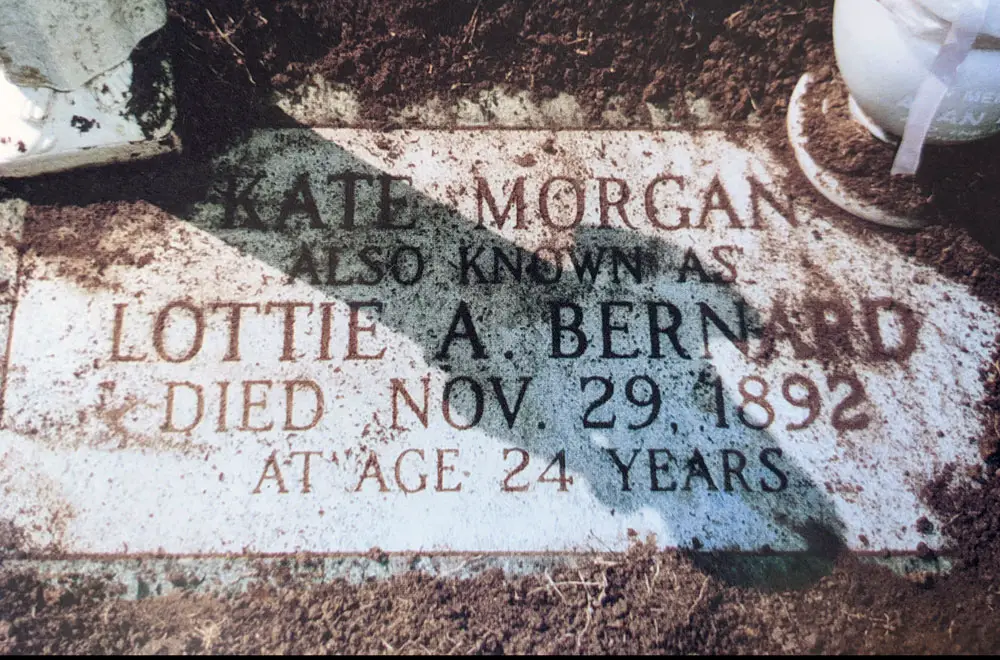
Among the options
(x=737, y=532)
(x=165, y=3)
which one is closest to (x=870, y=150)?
(x=737, y=532)

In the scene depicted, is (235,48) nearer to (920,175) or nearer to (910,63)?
(910,63)

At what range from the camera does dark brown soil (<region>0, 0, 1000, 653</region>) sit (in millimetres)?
1976

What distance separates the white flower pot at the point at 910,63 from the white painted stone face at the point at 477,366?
0.42 meters

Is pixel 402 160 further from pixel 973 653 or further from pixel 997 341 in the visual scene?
pixel 973 653

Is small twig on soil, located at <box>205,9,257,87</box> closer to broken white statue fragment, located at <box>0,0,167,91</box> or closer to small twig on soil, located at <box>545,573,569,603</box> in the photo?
broken white statue fragment, located at <box>0,0,167,91</box>

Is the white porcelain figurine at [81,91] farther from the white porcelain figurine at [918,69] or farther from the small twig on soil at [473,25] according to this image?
the white porcelain figurine at [918,69]

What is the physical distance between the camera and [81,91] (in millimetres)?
2199

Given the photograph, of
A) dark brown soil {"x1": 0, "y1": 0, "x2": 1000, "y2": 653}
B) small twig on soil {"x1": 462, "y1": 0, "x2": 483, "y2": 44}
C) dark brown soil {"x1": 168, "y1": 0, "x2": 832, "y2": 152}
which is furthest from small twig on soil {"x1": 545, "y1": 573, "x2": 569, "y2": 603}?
small twig on soil {"x1": 462, "y1": 0, "x2": 483, "y2": 44}

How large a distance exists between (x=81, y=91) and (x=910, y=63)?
8.95 feet

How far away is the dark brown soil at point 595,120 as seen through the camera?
77.8 inches

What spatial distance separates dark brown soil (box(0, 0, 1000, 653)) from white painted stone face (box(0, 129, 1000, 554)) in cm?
12

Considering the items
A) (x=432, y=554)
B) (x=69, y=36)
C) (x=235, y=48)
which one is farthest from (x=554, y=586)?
(x=69, y=36)

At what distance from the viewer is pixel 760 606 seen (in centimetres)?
201

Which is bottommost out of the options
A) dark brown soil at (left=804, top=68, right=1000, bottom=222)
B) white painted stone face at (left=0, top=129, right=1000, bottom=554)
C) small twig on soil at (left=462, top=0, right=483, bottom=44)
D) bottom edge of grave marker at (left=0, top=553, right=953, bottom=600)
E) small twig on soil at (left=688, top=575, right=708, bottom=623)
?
small twig on soil at (left=688, top=575, right=708, bottom=623)
